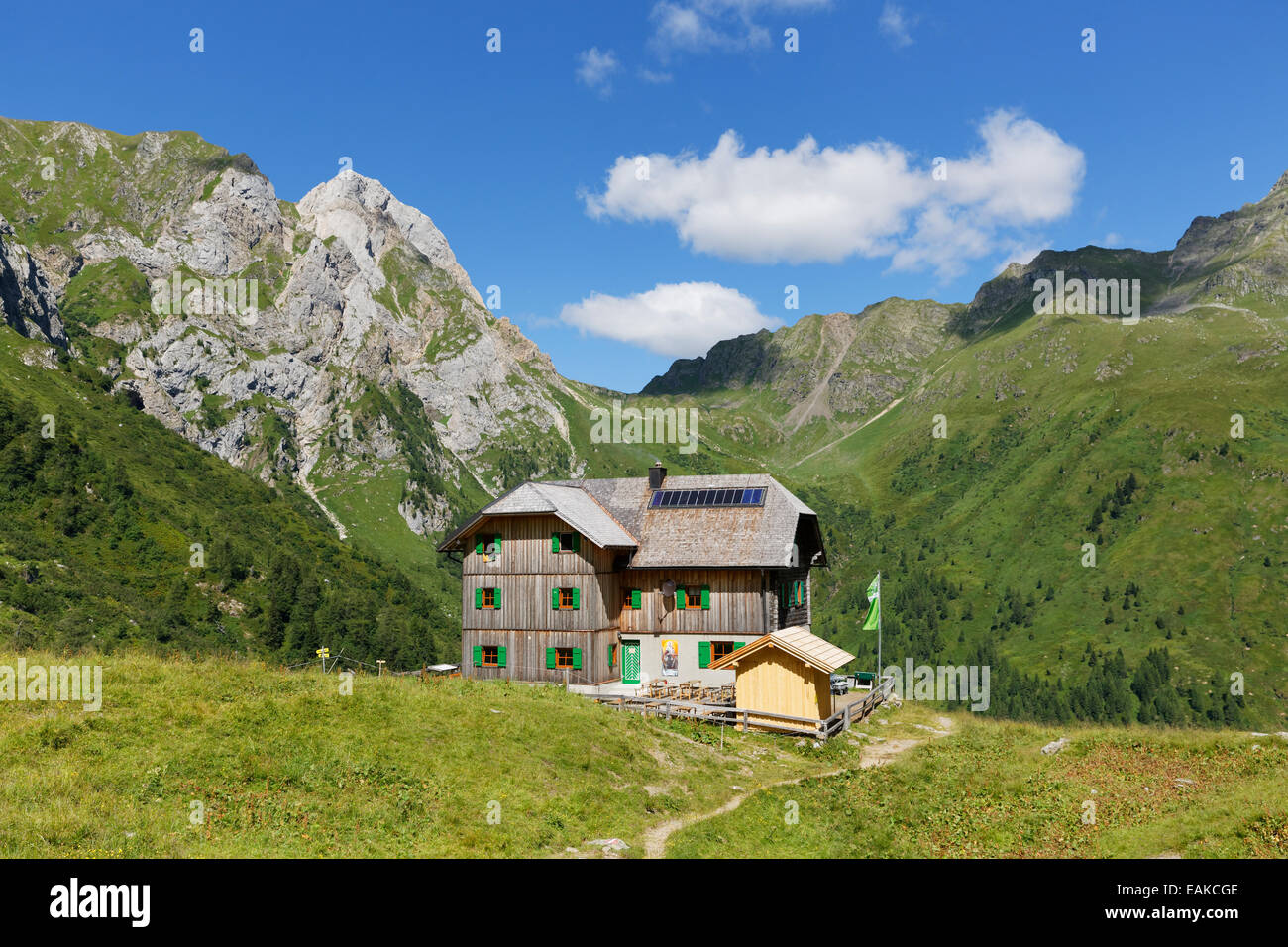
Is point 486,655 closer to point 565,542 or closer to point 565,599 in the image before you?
point 565,599

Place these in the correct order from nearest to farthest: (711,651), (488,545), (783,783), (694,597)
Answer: (783,783)
(711,651)
(694,597)
(488,545)

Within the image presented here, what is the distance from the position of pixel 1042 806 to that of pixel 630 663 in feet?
94.4

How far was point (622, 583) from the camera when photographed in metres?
48.9

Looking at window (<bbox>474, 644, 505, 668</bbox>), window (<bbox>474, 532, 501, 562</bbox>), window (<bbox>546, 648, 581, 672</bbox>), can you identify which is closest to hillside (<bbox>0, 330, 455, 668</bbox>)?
window (<bbox>474, 644, 505, 668</bbox>)

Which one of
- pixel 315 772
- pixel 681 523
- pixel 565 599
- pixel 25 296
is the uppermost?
pixel 25 296

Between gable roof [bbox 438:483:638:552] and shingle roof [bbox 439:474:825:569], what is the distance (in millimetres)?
62

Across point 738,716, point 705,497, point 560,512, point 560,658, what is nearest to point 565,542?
point 560,512

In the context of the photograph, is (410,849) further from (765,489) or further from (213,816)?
(765,489)

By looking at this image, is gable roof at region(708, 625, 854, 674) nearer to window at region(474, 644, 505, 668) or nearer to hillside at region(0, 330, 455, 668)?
window at region(474, 644, 505, 668)

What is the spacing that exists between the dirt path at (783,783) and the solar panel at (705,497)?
16.7 m

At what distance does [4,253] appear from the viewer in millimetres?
168000

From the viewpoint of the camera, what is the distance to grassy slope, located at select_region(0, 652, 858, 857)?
15102 mm
